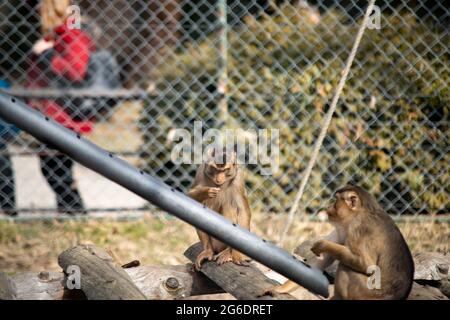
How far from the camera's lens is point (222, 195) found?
165 inches

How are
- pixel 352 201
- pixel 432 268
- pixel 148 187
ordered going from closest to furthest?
pixel 148 187
pixel 352 201
pixel 432 268

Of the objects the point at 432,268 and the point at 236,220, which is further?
the point at 432,268

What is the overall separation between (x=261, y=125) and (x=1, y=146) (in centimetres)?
222

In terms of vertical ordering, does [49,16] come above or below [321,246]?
above

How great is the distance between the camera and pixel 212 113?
6520mm

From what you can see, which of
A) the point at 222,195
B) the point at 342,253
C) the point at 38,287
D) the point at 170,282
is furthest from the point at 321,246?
the point at 38,287

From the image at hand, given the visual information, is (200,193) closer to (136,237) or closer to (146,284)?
(146,284)

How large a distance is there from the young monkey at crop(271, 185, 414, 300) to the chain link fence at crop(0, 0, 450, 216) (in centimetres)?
279

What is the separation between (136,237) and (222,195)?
7.67ft

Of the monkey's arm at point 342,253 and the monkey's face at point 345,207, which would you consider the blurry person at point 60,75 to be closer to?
the monkey's face at point 345,207

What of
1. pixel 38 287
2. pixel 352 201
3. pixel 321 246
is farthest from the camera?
pixel 38 287


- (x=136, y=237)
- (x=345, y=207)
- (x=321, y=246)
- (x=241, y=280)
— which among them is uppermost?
(x=136, y=237)

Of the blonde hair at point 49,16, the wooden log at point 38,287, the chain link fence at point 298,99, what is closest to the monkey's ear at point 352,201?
the wooden log at point 38,287

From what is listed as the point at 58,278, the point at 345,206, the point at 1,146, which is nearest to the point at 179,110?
the point at 1,146
